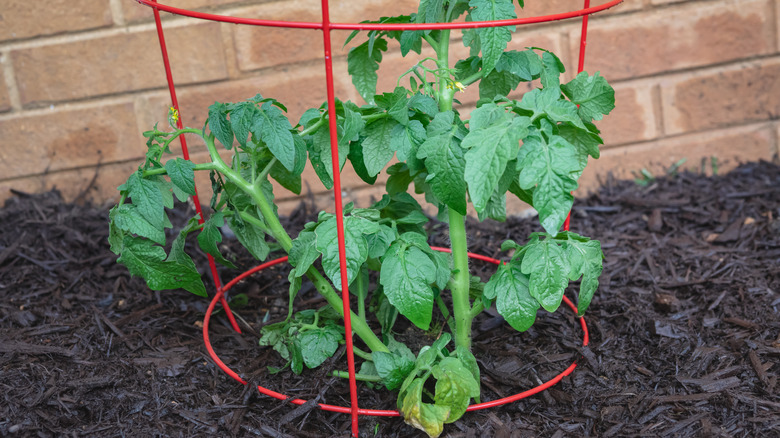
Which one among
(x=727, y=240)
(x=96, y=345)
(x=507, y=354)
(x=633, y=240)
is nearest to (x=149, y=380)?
(x=96, y=345)

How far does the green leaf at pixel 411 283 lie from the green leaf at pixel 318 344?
0.28 meters

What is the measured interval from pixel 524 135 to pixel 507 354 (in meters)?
0.65

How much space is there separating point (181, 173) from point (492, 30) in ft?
2.13

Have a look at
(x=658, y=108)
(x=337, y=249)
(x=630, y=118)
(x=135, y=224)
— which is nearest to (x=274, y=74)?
(x=135, y=224)

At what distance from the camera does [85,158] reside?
2291 mm

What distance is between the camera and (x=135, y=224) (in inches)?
51.8

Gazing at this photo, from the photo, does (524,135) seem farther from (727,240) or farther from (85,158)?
(85,158)

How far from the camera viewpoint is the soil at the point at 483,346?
4.66 ft

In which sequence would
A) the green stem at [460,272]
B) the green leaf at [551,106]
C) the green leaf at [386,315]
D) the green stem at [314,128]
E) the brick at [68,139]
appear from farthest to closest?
1. the brick at [68,139]
2. the green leaf at [386,315]
3. the green stem at [460,272]
4. the green stem at [314,128]
5. the green leaf at [551,106]

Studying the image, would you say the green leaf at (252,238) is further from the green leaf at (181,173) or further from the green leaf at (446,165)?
the green leaf at (446,165)

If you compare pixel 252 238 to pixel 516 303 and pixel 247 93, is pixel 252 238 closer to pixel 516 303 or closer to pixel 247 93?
pixel 516 303

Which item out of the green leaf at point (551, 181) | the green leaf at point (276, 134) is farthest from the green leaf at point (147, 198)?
the green leaf at point (551, 181)

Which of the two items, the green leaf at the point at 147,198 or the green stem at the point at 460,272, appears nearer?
the green leaf at the point at 147,198

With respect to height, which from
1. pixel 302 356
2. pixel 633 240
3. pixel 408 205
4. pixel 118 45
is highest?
pixel 118 45
